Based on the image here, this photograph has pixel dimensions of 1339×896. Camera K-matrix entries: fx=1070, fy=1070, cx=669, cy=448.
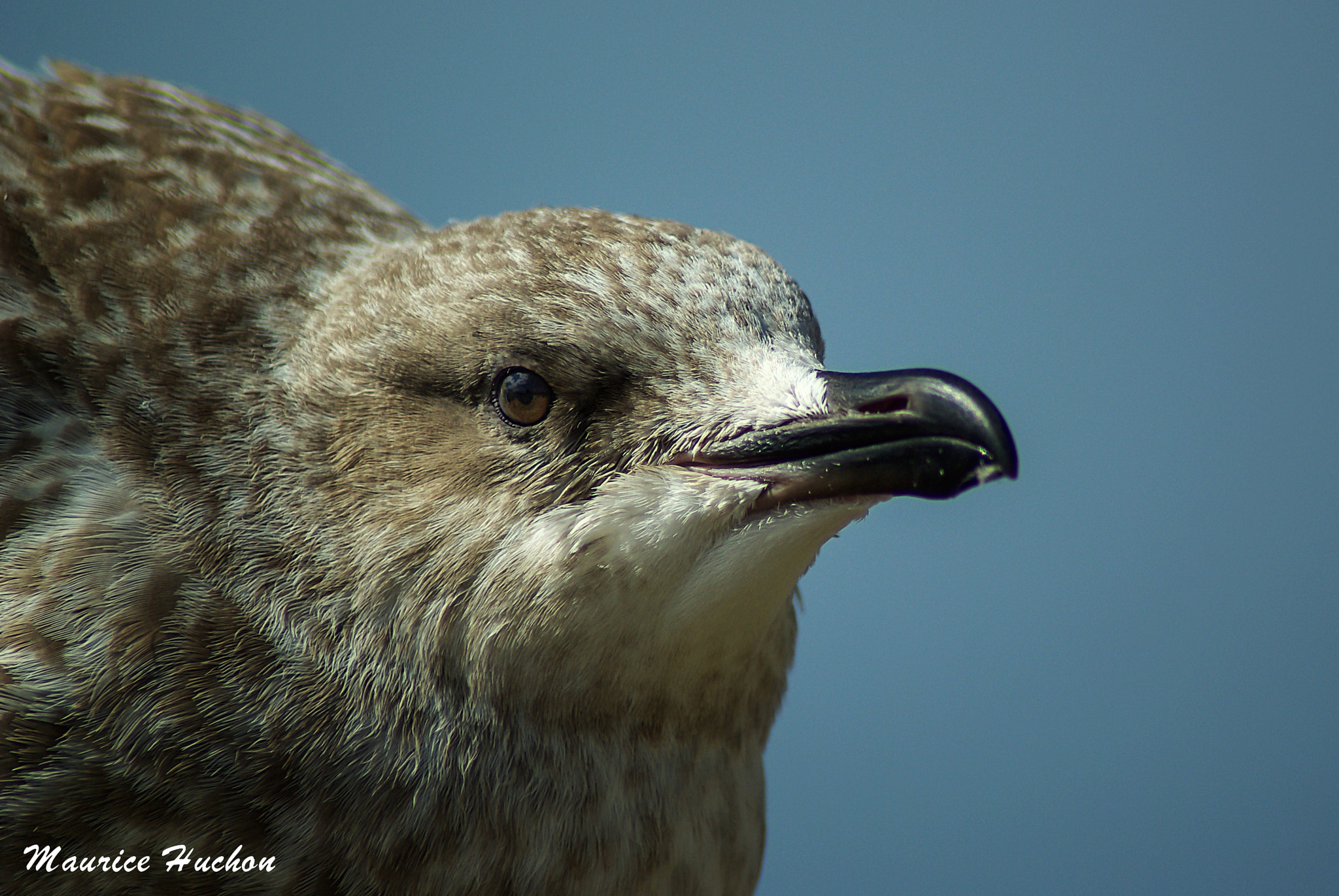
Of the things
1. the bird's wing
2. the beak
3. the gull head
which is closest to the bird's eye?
the gull head

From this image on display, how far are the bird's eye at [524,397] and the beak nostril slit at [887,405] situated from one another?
1.45 ft

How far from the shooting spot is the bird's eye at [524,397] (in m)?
1.51

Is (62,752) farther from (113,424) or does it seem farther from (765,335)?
(765,335)

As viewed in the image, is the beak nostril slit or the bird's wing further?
the bird's wing

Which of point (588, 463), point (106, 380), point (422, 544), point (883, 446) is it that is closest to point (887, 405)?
point (883, 446)

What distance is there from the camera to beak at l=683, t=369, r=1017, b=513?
1367 mm

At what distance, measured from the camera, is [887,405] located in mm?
1411

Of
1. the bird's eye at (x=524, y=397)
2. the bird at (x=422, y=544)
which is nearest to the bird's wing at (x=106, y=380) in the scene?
the bird at (x=422, y=544)

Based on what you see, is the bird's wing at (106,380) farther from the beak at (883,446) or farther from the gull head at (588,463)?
the beak at (883,446)

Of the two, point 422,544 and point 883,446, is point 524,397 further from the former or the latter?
point 883,446

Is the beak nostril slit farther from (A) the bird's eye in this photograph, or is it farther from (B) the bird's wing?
(B) the bird's wing

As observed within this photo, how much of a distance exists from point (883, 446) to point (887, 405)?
0.19 ft
